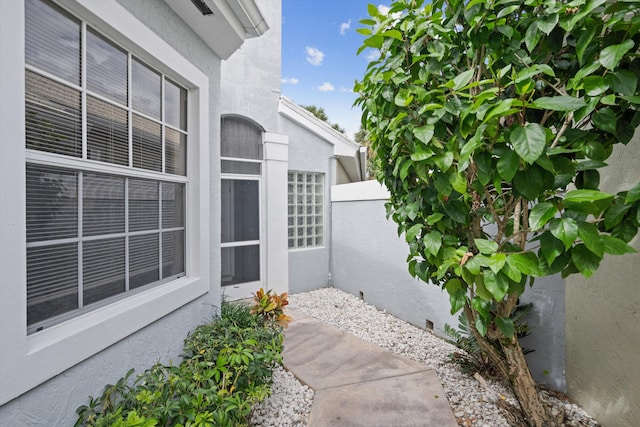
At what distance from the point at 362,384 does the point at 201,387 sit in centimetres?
193

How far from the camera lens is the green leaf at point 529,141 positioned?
146 cm

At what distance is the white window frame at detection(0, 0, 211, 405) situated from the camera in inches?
58.9

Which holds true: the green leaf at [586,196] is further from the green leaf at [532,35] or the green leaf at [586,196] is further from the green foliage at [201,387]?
the green foliage at [201,387]

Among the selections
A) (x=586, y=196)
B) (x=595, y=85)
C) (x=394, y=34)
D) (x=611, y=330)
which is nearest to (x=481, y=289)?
(x=586, y=196)

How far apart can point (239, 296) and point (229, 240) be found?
1285mm

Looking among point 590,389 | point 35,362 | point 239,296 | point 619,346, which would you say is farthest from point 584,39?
point 239,296

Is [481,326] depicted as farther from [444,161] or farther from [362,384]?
[362,384]

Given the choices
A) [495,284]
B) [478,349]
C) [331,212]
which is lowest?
[478,349]

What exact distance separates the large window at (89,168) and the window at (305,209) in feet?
15.3

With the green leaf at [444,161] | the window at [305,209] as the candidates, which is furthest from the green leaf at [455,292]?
the window at [305,209]

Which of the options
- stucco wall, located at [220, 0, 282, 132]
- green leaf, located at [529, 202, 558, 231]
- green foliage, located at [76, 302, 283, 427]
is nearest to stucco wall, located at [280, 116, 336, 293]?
stucco wall, located at [220, 0, 282, 132]

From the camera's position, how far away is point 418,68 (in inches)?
94.1

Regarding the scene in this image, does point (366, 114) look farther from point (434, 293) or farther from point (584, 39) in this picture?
point (434, 293)

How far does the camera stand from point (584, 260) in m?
1.65
